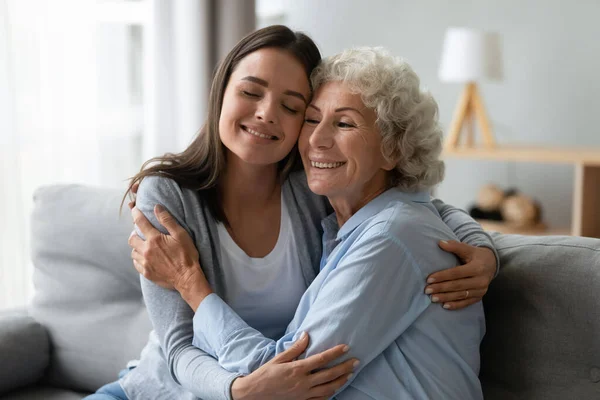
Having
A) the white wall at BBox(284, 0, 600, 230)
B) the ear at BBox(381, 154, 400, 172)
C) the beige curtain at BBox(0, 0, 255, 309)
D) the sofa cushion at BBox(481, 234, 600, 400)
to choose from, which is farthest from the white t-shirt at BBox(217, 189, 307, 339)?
the white wall at BBox(284, 0, 600, 230)

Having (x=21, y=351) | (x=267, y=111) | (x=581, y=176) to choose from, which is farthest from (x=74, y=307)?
(x=581, y=176)

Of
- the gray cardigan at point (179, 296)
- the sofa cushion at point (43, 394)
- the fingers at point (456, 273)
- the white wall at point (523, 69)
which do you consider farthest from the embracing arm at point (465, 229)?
the white wall at point (523, 69)

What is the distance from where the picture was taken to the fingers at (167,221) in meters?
1.64

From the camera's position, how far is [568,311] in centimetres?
152

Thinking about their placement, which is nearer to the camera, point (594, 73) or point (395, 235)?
point (395, 235)

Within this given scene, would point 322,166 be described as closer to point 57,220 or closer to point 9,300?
point 57,220

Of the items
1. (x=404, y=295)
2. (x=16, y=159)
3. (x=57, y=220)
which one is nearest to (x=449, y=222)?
(x=404, y=295)

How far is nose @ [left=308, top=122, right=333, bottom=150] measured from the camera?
1.61 meters

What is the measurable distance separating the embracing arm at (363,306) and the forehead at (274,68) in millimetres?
455

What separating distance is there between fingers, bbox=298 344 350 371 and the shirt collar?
291 millimetres

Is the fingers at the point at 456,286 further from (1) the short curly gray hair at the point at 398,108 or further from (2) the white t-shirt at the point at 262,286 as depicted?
(2) the white t-shirt at the point at 262,286

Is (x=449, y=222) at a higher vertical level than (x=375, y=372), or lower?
higher

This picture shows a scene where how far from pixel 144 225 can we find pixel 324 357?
0.53m

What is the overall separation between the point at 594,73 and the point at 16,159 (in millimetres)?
2828
